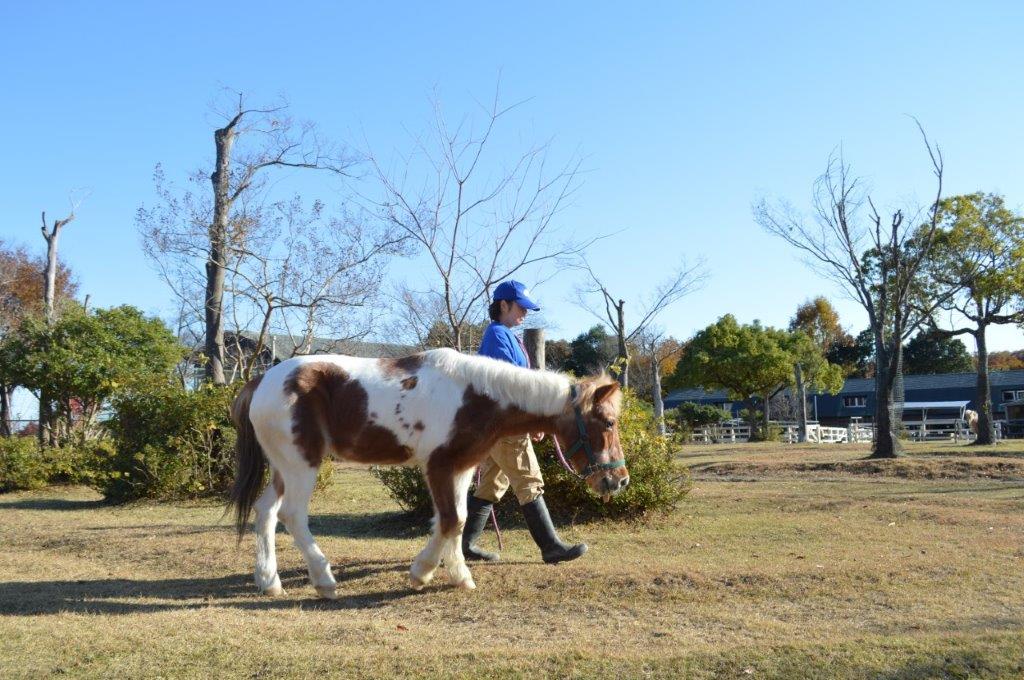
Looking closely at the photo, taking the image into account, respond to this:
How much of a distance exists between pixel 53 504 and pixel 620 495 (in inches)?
339

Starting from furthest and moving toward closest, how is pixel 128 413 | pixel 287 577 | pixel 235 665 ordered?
pixel 128 413, pixel 287 577, pixel 235 665

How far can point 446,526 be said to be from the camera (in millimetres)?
5605

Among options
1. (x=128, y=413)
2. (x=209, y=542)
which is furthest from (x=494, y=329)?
(x=128, y=413)

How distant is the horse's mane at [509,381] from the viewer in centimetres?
575

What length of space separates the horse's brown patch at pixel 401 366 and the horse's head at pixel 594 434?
1.06 m

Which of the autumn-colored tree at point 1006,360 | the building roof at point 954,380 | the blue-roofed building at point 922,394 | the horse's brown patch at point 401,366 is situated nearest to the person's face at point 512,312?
the horse's brown patch at point 401,366

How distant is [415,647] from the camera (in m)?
4.41

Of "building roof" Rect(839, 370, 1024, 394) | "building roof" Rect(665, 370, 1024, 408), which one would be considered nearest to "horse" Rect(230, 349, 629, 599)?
"building roof" Rect(665, 370, 1024, 408)

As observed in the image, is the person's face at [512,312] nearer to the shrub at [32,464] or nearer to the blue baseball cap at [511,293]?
the blue baseball cap at [511,293]

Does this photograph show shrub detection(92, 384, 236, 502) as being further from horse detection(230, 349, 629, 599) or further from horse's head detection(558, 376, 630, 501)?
horse's head detection(558, 376, 630, 501)

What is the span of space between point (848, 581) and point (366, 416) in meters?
3.51

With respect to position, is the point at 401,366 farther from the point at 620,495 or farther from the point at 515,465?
the point at 620,495

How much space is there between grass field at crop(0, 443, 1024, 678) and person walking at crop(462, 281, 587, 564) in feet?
0.74

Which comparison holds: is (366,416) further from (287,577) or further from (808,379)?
(808,379)
